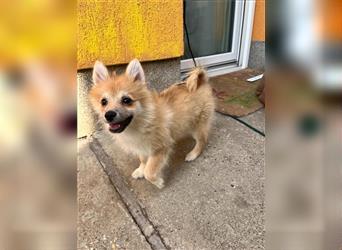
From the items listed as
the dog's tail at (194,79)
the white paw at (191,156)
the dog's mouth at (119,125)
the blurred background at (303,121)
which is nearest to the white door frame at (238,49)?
the dog's tail at (194,79)

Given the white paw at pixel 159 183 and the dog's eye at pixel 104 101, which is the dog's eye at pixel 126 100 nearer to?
the dog's eye at pixel 104 101

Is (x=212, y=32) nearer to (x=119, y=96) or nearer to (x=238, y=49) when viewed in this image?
(x=238, y=49)

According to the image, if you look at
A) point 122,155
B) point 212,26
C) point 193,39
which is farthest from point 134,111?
point 212,26

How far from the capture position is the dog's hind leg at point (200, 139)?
89.6 inches

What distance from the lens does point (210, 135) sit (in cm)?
253

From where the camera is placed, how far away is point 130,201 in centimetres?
183

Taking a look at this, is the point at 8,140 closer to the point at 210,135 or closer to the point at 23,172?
the point at 23,172

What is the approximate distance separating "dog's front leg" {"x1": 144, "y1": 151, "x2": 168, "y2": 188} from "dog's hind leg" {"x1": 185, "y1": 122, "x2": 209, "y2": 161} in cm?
36

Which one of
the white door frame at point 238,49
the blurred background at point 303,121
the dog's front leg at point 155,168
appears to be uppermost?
the blurred background at point 303,121

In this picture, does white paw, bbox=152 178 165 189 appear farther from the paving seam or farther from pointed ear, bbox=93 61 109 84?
pointed ear, bbox=93 61 109 84

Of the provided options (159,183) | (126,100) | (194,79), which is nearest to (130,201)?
(159,183)

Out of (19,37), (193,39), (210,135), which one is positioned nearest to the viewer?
(19,37)

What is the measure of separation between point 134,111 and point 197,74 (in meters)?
0.66

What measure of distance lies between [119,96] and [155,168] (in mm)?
524
